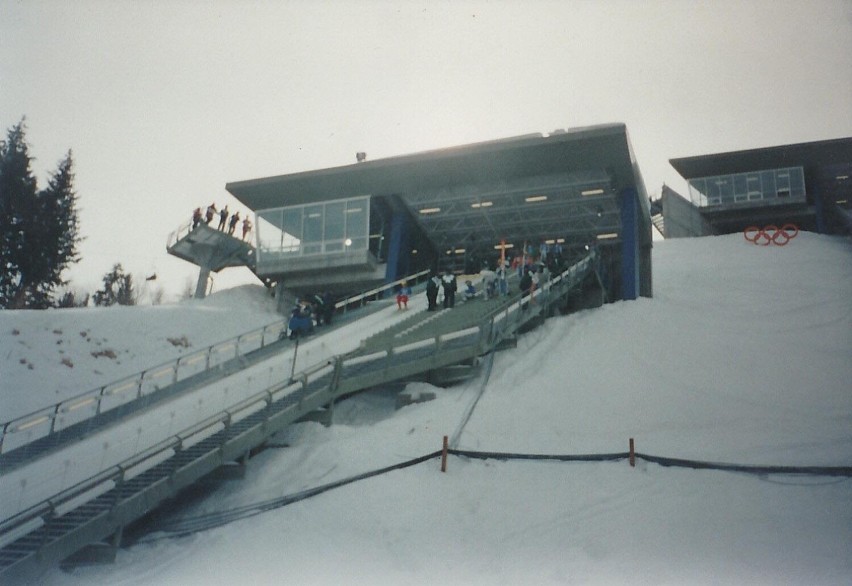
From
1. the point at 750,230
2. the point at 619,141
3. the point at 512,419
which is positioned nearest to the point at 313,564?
the point at 512,419

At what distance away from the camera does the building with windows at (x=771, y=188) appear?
141ft

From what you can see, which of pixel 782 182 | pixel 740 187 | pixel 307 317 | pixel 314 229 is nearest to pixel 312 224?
pixel 314 229

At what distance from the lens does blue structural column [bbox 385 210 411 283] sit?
3027 centimetres

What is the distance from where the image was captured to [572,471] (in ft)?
31.0

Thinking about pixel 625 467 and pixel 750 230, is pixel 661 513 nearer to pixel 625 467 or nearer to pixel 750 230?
pixel 625 467

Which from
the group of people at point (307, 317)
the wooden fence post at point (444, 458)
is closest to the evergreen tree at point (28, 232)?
the group of people at point (307, 317)

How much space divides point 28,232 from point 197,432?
16.6m

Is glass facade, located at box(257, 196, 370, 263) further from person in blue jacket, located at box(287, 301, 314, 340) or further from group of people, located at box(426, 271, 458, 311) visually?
person in blue jacket, located at box(287, 301, 314, 340)

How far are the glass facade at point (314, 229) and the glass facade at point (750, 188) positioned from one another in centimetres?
3118

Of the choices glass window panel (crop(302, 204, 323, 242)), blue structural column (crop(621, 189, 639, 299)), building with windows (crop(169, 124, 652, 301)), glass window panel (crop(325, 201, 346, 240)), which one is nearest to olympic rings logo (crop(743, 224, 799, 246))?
building with windows (crop(169, 124, 652, 301))

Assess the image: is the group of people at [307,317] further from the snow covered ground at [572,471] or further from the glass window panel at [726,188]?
the glass window panel at [726,188]

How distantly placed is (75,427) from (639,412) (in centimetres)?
1159

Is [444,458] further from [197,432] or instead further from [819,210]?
[819,210]

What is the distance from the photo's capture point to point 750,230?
131 feet
